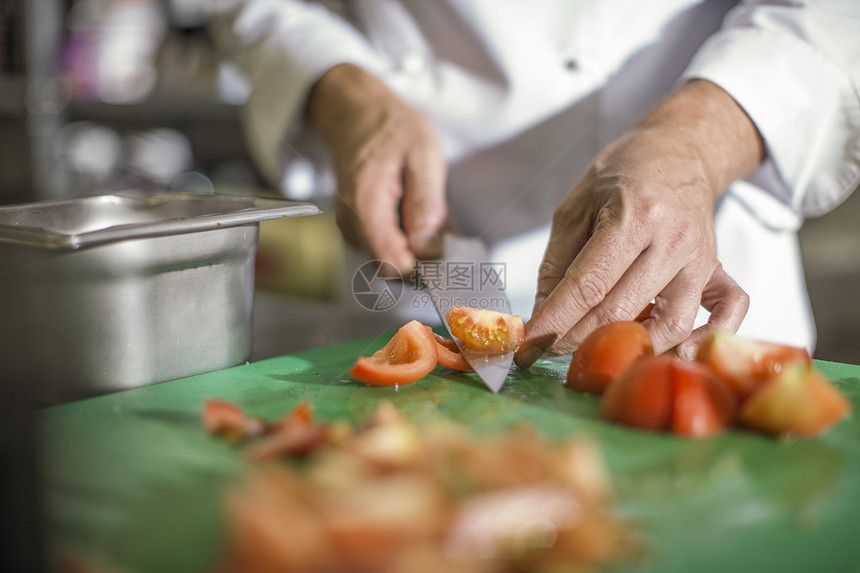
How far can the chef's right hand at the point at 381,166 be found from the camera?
0.77m

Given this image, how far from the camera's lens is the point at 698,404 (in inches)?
20.6

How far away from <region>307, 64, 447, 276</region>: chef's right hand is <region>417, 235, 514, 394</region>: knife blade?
0.02 metres

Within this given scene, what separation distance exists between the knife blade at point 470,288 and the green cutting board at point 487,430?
0.06 feet

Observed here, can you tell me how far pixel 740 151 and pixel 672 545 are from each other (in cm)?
61

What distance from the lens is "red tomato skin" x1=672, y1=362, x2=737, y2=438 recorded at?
0.52 m

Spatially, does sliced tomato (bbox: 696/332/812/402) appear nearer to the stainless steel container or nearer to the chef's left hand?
the chef's left hand

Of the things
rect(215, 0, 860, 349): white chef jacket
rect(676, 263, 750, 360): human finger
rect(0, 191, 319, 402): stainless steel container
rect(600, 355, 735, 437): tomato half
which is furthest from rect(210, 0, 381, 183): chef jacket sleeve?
rect(600, 355, 735, 437): tomato half

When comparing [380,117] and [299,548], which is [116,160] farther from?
[299,548]

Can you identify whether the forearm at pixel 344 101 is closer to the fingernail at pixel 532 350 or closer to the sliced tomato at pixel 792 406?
the fingernail at pixel 532 350

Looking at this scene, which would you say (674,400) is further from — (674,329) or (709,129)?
(709,129)

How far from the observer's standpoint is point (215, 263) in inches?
25.7

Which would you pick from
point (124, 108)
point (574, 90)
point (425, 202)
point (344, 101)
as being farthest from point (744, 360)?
point (124, 108)

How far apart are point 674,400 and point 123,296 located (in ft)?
1.39

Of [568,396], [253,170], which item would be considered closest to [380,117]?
[568,396]
